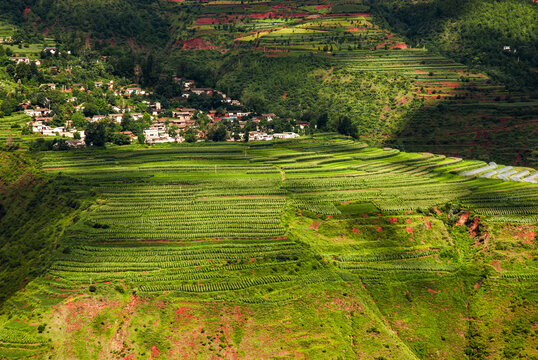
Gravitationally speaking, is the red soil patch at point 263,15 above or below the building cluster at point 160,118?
above

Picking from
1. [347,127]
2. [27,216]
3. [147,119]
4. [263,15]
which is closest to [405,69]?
[347,127]

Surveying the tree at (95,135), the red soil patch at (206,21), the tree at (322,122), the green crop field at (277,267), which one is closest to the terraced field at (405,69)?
the red soil patch at (206,21)

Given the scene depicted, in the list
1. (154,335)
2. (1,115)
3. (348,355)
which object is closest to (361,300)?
(348,355)

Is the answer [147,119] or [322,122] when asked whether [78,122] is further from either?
[322,122]

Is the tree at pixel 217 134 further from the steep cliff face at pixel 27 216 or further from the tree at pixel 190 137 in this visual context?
the steep cliff face at pixel 27 216

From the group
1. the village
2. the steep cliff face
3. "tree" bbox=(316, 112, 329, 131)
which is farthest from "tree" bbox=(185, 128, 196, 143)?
the steep cliff face

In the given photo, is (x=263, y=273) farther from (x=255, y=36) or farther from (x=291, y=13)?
(x=291, y=13)
